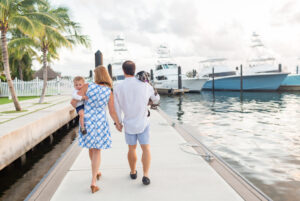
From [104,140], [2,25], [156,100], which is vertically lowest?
[104,140]

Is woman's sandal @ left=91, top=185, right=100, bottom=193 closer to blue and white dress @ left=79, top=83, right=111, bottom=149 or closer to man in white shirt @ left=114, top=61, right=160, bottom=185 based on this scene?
blue and white dress @ left=79, top=83, right=111, bottom=149

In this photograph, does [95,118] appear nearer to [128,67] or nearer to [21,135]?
[128,67]

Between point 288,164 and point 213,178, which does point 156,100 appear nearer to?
point 213,178

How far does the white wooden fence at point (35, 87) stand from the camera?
2305 cm

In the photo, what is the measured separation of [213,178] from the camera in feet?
12.7

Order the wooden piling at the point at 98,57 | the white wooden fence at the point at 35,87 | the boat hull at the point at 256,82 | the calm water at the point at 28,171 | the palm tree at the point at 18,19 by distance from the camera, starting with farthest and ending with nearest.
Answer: the boat hull at the point at 256,82 → the white wooden fence at the point at 35,87 → the wooden piling at the point at 98,57 → the palm tree at the point at 18,19 → the calm water at the point at 28,171

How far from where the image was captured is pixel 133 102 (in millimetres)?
3516

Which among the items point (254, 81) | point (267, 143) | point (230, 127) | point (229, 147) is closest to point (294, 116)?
point (230, 127)

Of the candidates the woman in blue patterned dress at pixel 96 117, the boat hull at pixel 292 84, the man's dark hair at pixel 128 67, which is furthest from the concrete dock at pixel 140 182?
the boat hull at pixel 292 84

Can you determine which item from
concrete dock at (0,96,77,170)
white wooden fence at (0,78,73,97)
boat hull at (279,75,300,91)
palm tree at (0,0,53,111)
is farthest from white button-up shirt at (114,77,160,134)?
boat hull at (279,75,300,91)

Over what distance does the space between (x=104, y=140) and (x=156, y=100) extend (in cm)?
93

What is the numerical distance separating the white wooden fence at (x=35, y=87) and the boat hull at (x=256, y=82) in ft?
82.6

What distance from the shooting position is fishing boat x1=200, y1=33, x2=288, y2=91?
36.9 m

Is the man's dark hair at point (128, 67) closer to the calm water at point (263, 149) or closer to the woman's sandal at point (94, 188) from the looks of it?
the woman's sandal at point (94, 188)
